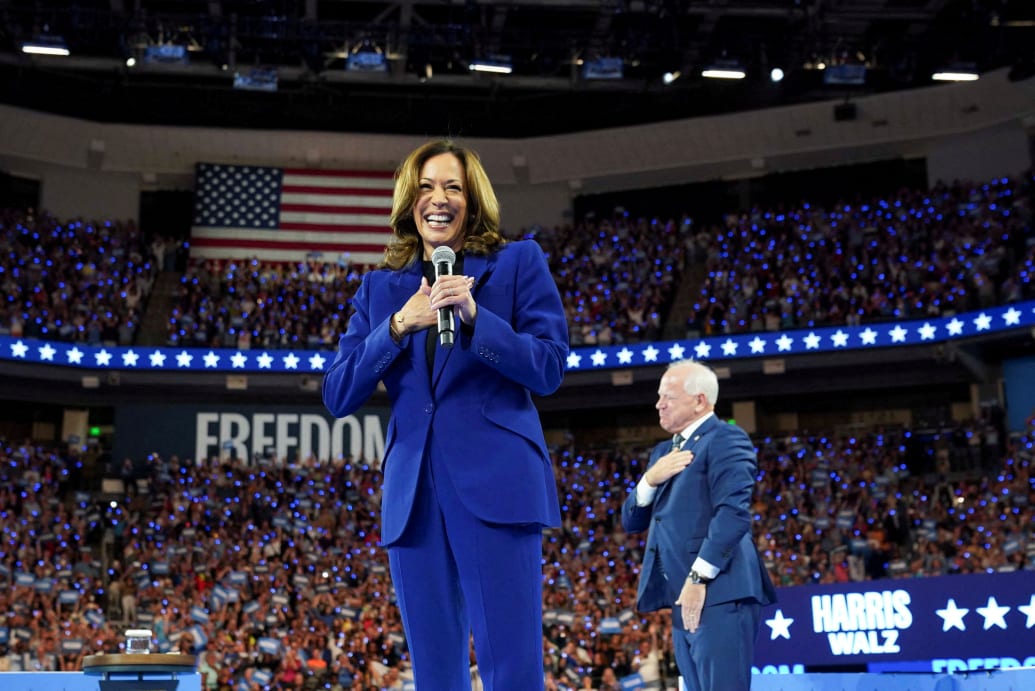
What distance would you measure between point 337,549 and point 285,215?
11.1m

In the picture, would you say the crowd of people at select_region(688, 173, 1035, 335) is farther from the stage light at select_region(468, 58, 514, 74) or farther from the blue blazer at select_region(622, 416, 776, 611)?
the blue blazer at select_region(622, 416, 776, 611)

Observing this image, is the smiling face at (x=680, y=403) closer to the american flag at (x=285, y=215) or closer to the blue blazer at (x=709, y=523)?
the blue blazer at (x=709, y=523)

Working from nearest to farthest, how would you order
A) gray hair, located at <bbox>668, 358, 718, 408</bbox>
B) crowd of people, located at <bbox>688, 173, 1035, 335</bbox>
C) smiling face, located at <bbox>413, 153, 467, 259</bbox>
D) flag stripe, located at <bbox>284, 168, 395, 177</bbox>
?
1. smiling face, located at <bbox>413, 153, 467, 259</bbox>
2. gray hair, located at <bbox>668, 358, 718, 408</bbox>
3. crowd of people, located at <bbox>688, 173, 1035, 335</bbox>
4. flag stripe, located at <bbox>284, 168, 395, 177</bbox>

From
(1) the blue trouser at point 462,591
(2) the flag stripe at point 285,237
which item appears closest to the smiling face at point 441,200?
(1) the blue trouser at point 462,591

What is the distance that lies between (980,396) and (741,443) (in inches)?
864

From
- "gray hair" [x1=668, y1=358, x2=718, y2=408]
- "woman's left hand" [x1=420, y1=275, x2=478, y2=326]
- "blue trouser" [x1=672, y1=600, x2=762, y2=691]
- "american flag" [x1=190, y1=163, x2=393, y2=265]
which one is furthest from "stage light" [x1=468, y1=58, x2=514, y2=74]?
"woman's left hand" [x1=420, y1=275, x2=478, y2=326]

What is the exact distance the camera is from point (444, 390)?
8.64 feet

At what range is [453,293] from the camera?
2.50 meters

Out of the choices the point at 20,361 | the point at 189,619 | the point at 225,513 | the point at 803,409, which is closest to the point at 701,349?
the point at 803,409

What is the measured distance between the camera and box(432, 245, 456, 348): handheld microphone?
2.48 metres

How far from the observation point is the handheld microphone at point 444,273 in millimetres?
2479

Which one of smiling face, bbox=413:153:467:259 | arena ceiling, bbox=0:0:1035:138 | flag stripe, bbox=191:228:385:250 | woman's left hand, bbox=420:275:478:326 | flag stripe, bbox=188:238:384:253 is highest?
arena ceiling, bbox=0:0:1035:138

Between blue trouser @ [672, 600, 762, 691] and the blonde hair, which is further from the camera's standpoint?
blue trouser @ [672, 600, 762, 691]

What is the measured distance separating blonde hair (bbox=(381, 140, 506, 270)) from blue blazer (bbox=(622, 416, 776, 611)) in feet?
6.02
